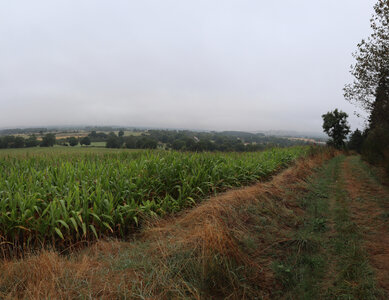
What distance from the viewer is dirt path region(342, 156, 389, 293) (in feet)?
7.47

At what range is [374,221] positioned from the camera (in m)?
3.63

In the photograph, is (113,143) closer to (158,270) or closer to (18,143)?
(18,143)

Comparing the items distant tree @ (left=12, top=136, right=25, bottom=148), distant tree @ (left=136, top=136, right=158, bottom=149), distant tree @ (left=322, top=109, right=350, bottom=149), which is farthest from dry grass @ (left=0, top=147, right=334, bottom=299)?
distant tree @ (left=322, top=109, right=350, bottom=149)

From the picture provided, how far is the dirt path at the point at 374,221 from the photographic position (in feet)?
7.47

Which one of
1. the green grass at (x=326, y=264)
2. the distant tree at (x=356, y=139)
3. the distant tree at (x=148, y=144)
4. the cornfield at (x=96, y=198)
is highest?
the distant tree at (x=356, y=139)

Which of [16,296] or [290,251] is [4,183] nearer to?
[16,296]

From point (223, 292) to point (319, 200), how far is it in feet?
13.9

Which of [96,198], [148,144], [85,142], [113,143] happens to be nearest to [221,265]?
[96,198]

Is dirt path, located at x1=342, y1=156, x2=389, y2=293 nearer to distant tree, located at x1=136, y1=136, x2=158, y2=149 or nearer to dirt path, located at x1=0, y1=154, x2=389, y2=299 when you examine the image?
dirt path, located at x1=0, y1=154, x2=389, y2=299

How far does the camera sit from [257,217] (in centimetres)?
353

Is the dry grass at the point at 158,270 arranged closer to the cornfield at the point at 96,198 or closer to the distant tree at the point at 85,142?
the cornfield at the point at 96,198

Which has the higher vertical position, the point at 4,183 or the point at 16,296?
the point at 4,183

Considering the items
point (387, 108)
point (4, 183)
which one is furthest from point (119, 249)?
point (387, 108)

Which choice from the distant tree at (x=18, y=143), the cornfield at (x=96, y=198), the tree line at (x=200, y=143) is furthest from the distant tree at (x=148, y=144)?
the distant tree at (x=18, y=143)
